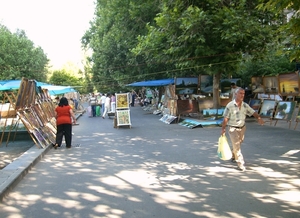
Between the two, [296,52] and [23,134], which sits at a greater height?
[296,52]

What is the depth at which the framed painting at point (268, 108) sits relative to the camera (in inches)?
599

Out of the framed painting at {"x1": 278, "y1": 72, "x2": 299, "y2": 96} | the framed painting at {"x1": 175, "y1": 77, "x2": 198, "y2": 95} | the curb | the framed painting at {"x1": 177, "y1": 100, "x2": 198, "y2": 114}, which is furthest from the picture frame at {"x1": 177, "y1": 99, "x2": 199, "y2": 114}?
the curb

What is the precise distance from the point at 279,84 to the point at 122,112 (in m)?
7.25

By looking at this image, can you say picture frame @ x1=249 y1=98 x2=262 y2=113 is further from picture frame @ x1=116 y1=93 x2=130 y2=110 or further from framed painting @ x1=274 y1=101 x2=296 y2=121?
picture frame @ x1=116 y1=93 x2=130 y2=110

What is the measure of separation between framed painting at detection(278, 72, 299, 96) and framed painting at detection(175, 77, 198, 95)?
556cm

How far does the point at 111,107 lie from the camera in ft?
81.7

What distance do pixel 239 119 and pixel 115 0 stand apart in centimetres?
1740

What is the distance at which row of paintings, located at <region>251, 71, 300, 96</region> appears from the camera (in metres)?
14.4

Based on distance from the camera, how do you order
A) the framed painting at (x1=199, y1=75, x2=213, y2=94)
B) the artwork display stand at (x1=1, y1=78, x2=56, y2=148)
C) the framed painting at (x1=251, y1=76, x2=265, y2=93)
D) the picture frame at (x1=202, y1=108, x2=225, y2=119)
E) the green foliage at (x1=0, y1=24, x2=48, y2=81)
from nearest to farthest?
the artwork display stand at (x1=1, y1=78, x2=56, y2=148) < the framed painting at (x1=251, y1=76, x2=265, y2=93) < the picture frame at (x1=202, y1=108, x2=225, y2=119) < the framed painting at (x1=199, y1=75, x2=213, y2=94) < the green foliage at (x1=0, y1=24, x2=48, y2=81)

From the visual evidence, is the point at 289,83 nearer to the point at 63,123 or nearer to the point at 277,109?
the point at 277,109

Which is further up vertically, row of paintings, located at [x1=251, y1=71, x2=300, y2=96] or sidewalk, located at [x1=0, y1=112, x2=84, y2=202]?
row of paintings, located at [x1=251, y1=71, x2=300, y2=96]

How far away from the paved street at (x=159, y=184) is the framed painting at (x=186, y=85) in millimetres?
9157

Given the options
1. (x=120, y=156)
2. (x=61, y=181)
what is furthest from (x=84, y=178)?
(x=120, y=156)

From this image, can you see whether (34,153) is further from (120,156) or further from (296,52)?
(296,52)
